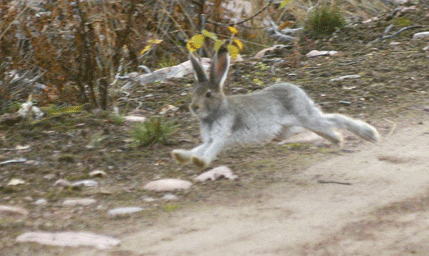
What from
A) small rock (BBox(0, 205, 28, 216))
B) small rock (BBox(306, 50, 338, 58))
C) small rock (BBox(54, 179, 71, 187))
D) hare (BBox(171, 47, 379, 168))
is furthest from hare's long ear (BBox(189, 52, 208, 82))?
small rock (BBox(306, 50, 338, 58))

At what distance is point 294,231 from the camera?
424cm

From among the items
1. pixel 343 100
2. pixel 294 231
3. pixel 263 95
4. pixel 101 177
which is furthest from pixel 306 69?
pixel 294 231

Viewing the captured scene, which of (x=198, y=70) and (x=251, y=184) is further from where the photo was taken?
(x=198, y=70)

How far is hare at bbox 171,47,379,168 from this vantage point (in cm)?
553

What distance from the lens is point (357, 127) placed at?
5.97 metres

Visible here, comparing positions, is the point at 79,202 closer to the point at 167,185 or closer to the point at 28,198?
the point at 28,198

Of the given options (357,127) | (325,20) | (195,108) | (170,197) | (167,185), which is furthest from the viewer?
(325,20)

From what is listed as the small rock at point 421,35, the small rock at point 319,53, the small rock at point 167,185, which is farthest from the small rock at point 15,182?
the small rock at point 421,35

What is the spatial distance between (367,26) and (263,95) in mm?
5061

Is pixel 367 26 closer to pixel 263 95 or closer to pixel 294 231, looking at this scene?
pixel 263 95

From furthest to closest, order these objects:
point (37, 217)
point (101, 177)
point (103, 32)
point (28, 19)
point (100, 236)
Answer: point (28, 19) < point (103, 32) < point (101, 177) < point (37, 217) < point (100, 236)

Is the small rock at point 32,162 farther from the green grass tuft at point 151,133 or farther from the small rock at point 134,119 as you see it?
the small rock at point 134,119

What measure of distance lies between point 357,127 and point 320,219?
171 cm

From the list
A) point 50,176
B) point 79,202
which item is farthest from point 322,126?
point 50,176
